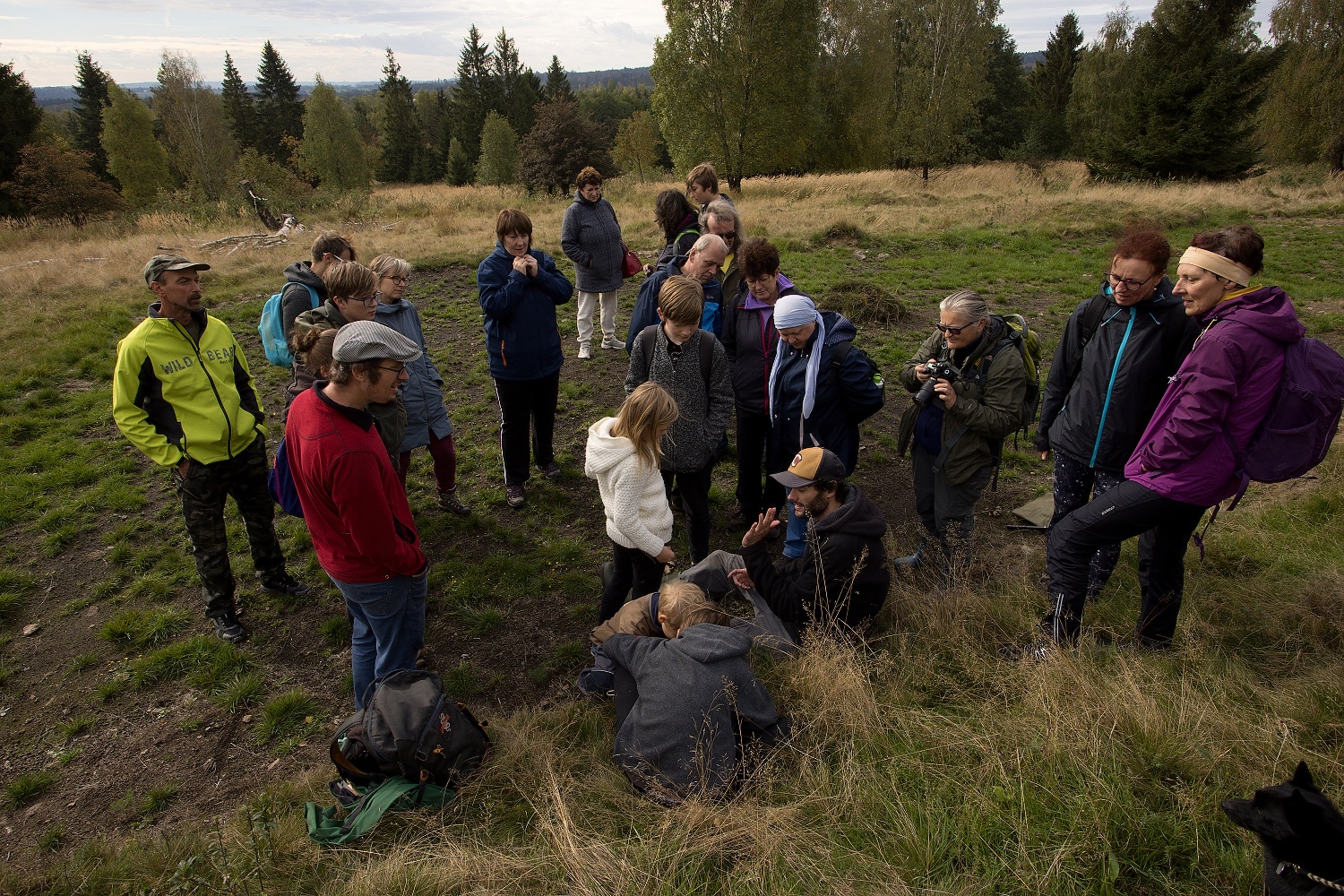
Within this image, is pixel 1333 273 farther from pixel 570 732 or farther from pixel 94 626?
pixel 94 626

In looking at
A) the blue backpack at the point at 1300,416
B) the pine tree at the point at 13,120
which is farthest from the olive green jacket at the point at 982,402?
the pine tree at the point at 13,120

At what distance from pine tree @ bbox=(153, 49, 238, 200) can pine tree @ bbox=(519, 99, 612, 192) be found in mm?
18878

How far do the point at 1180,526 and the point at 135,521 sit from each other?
7102 millimetres

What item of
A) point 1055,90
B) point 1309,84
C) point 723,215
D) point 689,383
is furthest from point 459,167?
point 689,383

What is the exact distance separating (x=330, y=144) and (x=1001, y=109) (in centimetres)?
3873

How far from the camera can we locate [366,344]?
2801mm

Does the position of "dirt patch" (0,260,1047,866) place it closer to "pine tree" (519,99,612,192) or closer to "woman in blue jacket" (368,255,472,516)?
"woman in blue jacket" (368,255,472,516)

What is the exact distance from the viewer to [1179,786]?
2.41 metres

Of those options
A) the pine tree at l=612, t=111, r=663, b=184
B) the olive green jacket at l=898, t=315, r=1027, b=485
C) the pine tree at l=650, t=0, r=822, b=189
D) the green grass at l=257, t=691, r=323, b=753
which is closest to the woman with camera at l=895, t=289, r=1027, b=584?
the olive green jacket at l=898, t=315, r=1027, b=485

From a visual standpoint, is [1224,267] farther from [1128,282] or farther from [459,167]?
[459,167]

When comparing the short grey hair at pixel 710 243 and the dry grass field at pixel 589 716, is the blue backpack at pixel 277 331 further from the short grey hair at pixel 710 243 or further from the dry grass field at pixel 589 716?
the short grey hair at pixel 710 243

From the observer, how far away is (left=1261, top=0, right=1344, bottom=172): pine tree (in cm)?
2453

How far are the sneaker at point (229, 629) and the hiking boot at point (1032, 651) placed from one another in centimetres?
445

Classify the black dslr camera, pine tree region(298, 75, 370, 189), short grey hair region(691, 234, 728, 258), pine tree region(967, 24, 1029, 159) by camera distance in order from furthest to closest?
pine tree region(967, 24, 1029, 159) → pine tree region(298, 75, 370, 189) → short grey hair region(691, 234, 728, 258) → the black dslr camera
